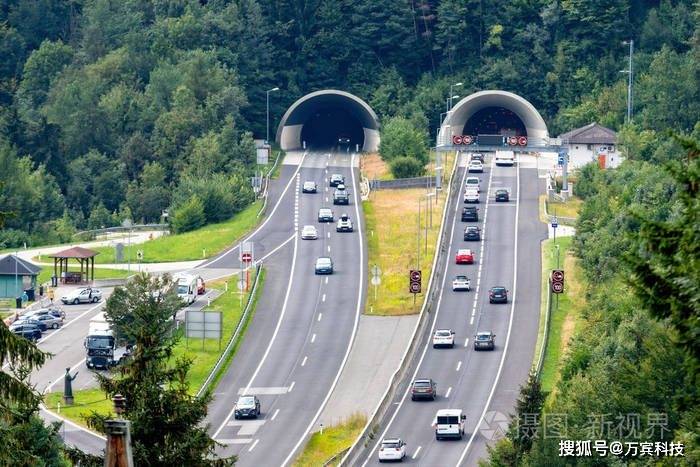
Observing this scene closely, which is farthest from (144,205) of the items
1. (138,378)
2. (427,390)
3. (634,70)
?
(138,378)

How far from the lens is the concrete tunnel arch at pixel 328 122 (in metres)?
163

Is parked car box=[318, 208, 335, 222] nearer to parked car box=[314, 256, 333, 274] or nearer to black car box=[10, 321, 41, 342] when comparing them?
parked car box=[314, 256, 333, 274]

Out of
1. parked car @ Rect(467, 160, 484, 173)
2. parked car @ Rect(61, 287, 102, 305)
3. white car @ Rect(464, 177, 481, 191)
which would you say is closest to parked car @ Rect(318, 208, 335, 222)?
white car @ Rect(464, 177, 481, 191)

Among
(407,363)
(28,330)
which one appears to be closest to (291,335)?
(407,363)

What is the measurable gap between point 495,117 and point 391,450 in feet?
310

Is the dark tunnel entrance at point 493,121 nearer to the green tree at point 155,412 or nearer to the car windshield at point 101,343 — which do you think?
the car windshield at point 101,343

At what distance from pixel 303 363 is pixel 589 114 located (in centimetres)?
7269

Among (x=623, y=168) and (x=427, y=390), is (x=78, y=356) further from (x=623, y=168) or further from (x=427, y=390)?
(x=623, y=168)

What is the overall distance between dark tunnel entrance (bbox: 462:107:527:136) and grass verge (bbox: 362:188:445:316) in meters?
35.0

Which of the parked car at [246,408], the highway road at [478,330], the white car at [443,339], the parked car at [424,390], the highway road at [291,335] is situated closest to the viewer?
the highway road at [478,330]

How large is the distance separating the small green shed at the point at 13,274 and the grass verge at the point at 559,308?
104 ft

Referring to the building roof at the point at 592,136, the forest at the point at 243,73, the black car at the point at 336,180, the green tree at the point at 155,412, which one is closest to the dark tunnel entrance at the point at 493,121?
the forest at the point at 243,73

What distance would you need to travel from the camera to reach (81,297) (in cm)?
10538

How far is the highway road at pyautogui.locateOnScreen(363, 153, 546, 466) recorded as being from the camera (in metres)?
78.2
